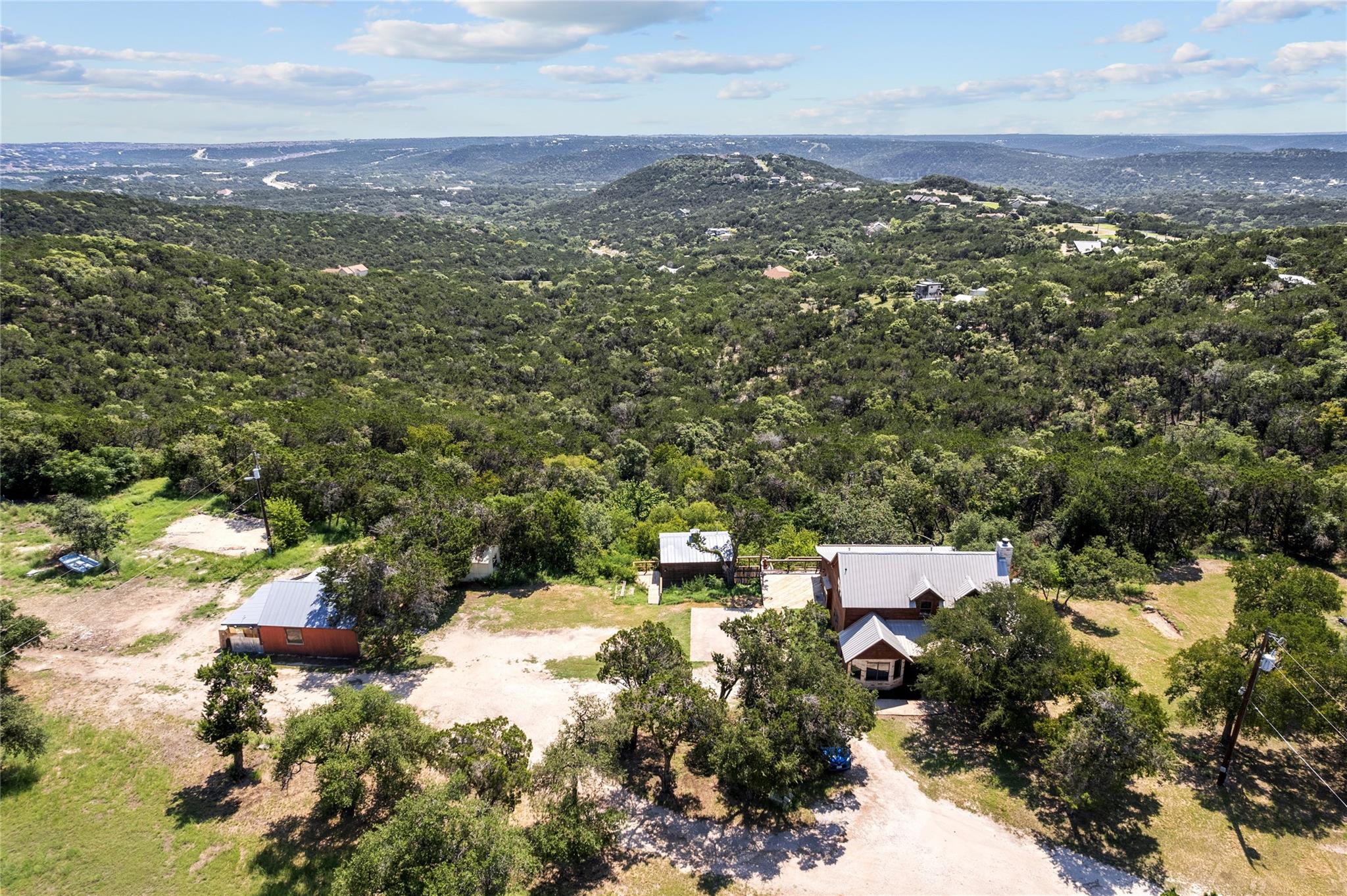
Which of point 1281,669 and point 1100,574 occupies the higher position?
point 1281,669

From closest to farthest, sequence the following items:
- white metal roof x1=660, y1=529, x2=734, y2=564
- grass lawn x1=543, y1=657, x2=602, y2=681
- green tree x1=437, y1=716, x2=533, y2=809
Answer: green tree x1=437, y1=716, x2=533, y2=809, grass lawn x1=543, y1=657, x2=602, y2=681, white metal roof x1=660, y1=529, x2=734, y2=564

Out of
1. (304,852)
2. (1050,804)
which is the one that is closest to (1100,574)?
(1050,804)

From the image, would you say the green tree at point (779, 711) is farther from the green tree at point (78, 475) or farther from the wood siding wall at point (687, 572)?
the green tree at point (78, 475)

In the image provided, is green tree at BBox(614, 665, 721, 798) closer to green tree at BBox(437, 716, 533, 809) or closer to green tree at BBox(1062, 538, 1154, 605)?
green tree at BBox(437, 716, 533, 809)

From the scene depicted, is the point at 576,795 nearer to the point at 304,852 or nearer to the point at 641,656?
the point at 641,656

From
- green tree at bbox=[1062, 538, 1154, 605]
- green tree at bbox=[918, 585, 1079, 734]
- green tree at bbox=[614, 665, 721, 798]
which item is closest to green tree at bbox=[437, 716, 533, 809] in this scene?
green tree at bbox=[614, 665, 721, 798]

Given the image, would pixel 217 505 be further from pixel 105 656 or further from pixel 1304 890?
pixel 1304 890

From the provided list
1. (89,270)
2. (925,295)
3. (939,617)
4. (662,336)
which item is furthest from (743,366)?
(89,270)
